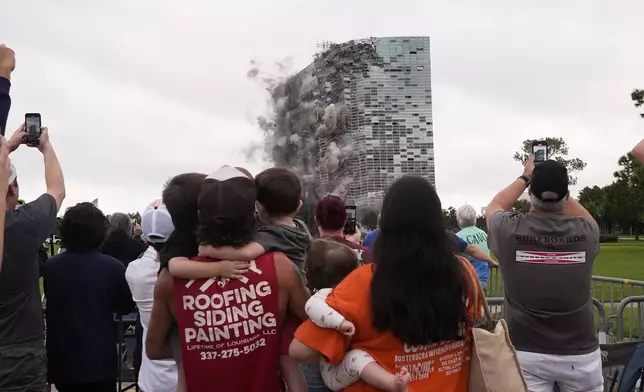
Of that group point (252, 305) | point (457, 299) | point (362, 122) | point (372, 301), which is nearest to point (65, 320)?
point (252, 305)

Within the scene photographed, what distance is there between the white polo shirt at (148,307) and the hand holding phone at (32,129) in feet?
3.06

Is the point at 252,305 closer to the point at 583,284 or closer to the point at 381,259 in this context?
the point at 381,259

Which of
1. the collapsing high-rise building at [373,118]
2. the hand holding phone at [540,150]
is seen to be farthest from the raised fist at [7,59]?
the collapsing high-rise building at [373,118]

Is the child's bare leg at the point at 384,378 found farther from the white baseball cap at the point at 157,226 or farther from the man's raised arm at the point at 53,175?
the man's raised arm at the point at 53,175

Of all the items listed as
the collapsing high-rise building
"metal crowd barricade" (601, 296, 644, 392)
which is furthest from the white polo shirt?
the collapsing high-rise building

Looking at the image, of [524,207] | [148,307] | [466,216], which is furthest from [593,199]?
[148,307]

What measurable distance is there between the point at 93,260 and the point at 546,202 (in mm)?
2771

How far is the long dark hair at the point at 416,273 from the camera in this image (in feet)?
7.85

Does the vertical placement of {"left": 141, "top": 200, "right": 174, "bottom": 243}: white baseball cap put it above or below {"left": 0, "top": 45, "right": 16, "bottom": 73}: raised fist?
below

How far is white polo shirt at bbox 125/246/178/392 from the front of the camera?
12.1 ft

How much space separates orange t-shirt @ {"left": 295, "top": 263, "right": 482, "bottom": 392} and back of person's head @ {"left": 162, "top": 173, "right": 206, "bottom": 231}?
2.64 ft

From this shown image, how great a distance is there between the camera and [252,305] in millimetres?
2666

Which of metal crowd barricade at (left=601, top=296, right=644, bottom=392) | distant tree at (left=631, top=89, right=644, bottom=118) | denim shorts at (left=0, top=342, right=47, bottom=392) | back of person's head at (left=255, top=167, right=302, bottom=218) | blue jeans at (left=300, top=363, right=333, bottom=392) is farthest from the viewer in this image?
distant tree at (left=631, top=89, right=644, bottom=118)

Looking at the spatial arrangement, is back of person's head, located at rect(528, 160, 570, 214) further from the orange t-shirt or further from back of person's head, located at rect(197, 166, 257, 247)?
back of person's head, located at rect(197, 166, 257, 247)
